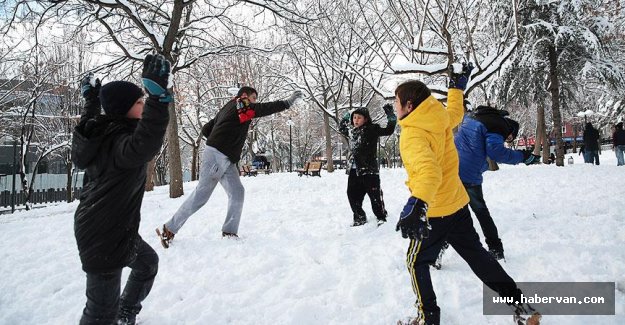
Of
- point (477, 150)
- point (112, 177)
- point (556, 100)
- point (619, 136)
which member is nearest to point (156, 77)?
point (112, 177)

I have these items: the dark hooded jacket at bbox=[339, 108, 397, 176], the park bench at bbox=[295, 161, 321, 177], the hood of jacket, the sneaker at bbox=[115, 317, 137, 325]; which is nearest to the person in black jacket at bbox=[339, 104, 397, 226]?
the dark hooded jacket at bbox=[339, 108, 397, 176]

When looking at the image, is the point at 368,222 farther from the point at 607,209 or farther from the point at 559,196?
the point at 559,196

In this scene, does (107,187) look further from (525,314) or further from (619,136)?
(619,136)

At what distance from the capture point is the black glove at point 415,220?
6.42ft

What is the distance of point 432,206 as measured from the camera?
2201mm

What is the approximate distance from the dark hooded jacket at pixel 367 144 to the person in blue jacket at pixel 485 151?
1.66 m

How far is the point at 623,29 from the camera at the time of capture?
13812 mm

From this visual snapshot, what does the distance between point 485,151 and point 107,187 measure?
10.3 feet

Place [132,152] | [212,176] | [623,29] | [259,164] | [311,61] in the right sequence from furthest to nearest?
[259,164] < [311,61] < [623,29] < [212,176] < [132,152]

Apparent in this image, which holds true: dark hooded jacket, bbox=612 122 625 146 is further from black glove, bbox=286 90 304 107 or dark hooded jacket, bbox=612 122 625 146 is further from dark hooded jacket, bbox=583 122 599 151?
black glove, bbox=286 90 304 107

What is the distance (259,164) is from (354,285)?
20754mm

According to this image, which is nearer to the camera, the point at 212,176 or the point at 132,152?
the point at 132,152

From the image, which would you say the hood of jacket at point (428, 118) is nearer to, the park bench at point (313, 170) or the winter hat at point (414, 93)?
the winter hat at point (414, 93)

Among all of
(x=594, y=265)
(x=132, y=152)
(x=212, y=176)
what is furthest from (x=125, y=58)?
(x=594, y=265)
